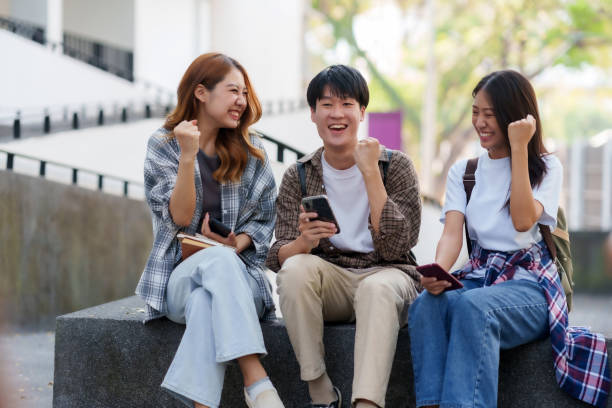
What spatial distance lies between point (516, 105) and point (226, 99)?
1.26 metres

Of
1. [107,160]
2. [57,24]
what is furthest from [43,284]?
[57,24]

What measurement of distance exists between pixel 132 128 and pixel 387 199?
8.36 m

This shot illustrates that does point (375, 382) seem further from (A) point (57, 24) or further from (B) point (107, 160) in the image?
(A) point (57, 24)

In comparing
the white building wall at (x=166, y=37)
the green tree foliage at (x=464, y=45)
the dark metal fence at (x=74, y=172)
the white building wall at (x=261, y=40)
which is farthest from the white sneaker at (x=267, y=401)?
the green tree foliage at (x=464, y=45)

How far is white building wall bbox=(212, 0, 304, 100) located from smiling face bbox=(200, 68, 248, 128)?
43.2 ft

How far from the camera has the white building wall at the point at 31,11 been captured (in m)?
12.4

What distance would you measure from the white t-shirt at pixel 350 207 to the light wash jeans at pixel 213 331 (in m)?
0.51

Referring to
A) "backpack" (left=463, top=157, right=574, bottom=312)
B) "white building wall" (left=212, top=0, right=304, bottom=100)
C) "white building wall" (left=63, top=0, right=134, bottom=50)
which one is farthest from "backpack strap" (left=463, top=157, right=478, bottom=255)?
"white building wall" (left=212, top=0, right=304, bottom=100)

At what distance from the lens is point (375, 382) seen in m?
2.88

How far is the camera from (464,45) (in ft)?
74.3

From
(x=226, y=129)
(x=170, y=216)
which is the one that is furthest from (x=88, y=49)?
(x=170, y=216)

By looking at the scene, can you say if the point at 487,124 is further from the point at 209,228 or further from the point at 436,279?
the point at 209,228

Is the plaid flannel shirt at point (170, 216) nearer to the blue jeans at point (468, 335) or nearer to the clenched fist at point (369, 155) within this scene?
the clenched fist at point (369, 155)

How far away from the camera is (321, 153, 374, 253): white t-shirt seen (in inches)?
136
